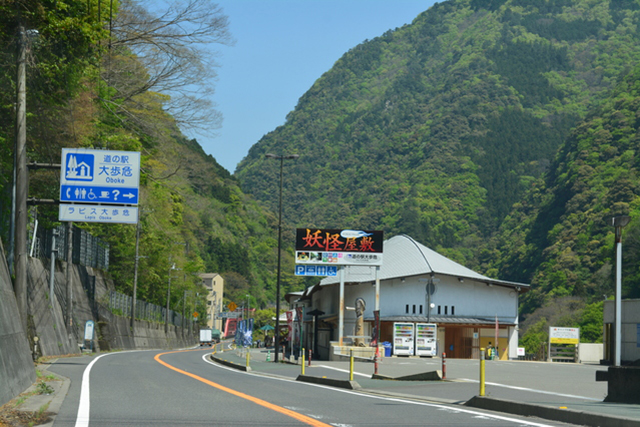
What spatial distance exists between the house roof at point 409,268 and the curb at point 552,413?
4318 cm

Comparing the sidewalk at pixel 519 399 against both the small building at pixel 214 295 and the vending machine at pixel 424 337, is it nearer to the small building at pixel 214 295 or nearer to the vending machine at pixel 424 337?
the vending machine at pixel 424 337

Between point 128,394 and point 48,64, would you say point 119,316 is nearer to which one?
point 48,64

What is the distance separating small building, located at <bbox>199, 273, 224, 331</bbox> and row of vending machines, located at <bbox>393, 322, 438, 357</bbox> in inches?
4182

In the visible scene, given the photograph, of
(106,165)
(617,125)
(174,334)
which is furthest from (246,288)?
Result: (106,165)

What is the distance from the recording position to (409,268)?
60.1 metres

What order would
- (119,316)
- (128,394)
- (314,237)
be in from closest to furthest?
1. (128,394)
2. (314,237)
3. (119,316)

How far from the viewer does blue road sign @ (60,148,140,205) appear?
23688 mm

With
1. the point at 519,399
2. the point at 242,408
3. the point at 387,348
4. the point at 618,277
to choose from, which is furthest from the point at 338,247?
the point at 242,408

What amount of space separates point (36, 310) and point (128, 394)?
59.4ft

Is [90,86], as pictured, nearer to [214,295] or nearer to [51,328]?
[51,328]

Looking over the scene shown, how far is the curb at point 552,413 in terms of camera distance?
9.94 m

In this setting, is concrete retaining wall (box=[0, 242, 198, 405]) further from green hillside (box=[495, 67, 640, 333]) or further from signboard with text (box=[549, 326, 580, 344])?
green hillside (box=[495, 67, 640, 333])

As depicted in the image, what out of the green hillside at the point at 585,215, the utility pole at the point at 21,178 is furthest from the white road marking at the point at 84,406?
the green hillside at the point at 585,215

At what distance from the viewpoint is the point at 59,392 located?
14125 millimetres
